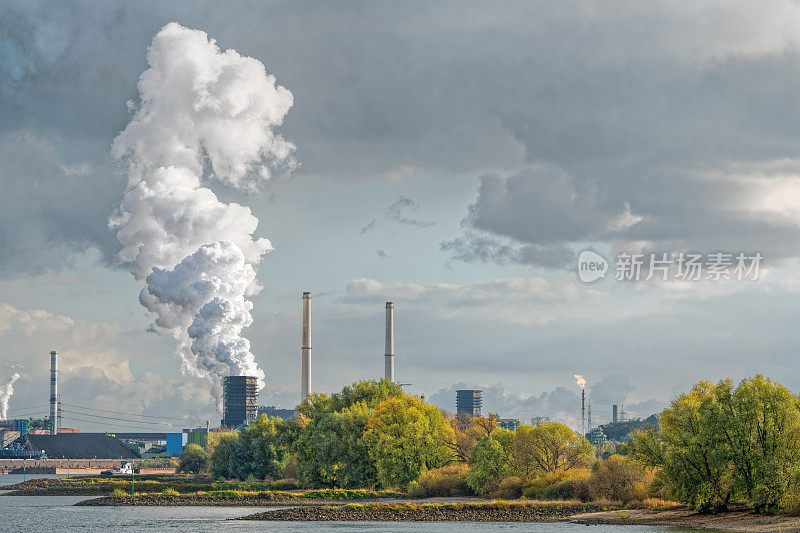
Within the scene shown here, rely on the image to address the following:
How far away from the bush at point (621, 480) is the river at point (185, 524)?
14.1m

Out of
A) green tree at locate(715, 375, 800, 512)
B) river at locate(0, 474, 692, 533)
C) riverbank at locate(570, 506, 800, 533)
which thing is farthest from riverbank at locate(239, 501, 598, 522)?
green tree at locate(715, 375, 800, 512)

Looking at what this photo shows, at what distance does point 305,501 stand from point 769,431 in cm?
7959

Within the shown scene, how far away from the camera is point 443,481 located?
501 feet

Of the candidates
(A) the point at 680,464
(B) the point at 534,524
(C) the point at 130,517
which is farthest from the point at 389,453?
(A) the point at 680,464

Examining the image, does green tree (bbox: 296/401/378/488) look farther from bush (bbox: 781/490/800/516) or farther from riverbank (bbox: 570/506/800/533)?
bush (bbox: 781/490/800/516)

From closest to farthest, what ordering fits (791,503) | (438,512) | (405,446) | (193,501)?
(791,503)
(438,512)
(405,446)
(193,501)

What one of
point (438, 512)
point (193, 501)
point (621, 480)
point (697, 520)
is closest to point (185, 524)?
point (438, 512)

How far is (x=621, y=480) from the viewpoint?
121938 millimetres

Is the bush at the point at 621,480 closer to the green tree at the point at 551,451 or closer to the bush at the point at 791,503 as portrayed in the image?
the green tree at the point at 551,451

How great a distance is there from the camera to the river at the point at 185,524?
347 feet

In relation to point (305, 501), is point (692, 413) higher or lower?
higher

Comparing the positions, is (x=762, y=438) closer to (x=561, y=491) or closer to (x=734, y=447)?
(x=734, y=447)

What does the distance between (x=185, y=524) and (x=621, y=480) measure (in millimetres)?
50964

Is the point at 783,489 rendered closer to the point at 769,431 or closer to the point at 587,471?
the point at 769,431
